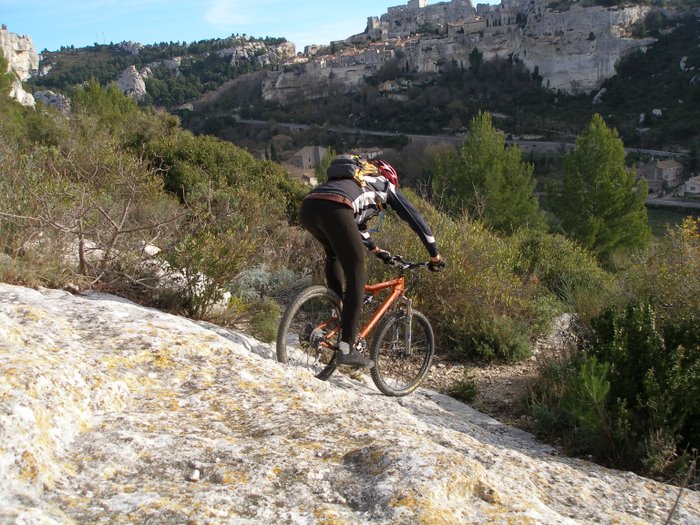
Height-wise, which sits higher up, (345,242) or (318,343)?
(345,242)

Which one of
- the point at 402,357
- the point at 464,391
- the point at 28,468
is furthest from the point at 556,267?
the point at 28,468

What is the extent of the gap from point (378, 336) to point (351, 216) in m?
0.89

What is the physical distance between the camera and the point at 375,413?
246 cm

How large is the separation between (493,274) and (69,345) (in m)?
4.02

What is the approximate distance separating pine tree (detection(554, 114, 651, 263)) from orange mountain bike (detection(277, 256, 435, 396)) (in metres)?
19.5

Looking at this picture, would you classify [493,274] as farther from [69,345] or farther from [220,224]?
[69,345]

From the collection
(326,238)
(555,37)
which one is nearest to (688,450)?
(326,238)

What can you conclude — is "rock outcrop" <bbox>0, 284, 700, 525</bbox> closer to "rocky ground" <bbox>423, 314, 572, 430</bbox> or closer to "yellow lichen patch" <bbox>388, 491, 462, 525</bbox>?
"yellow lichen patch" <bbox>388, 491, 462, 525</bbox>

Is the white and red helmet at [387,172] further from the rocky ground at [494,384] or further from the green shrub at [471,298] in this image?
the rocky ground at [494,384]

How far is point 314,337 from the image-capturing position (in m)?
3.70

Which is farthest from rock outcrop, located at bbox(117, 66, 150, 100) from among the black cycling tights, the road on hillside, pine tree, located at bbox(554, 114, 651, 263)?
the black cycling tights

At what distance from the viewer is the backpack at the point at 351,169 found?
139 inches

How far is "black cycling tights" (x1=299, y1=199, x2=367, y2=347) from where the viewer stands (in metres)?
3.44

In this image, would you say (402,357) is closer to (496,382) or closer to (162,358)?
(496,382)
